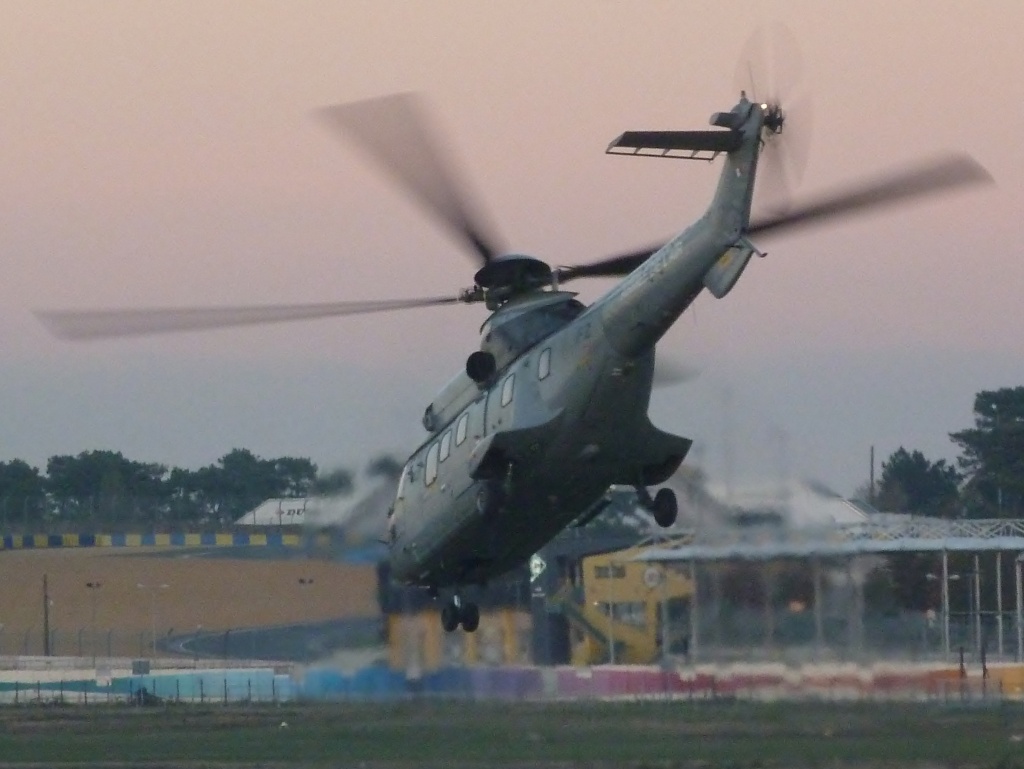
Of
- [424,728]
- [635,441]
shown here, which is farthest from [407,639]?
[635,441]

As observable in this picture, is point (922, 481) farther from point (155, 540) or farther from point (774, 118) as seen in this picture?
point (774, 118)

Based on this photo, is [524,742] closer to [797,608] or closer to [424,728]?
[424,728]

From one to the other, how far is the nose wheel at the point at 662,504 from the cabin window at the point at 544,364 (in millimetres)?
2403

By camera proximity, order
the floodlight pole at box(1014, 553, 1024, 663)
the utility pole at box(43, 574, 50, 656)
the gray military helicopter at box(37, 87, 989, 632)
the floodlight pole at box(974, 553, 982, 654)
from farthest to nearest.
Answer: the utility pole at box(43, 574, 50, 656) → the floodlight pole at box(1014, 553, 1024, 663) → the floodlight pole at box(974, 553, 982, 654) → the gray military helicopter at box(37, 87, 989, 632)

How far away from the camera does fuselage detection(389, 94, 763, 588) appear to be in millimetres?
24312

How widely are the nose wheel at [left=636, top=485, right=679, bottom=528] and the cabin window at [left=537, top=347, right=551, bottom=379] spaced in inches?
94.6

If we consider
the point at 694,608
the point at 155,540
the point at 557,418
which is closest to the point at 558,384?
the point at 557,418

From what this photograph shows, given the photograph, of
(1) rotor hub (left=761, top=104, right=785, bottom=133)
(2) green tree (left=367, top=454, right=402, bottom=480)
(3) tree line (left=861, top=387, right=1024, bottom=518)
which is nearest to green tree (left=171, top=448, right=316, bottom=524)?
(3) tree line (left=861, top=387, right=1024, bottom=518)

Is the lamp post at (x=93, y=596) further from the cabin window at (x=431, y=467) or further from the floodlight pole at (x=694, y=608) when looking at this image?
the cabin window at (x=431, y=467)

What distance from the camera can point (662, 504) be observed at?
2777 centimetres

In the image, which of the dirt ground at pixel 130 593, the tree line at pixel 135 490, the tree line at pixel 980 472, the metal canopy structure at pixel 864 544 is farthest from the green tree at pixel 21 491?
the metal canopy structure at pixel 864 544

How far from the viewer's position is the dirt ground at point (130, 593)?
6512 centimetres

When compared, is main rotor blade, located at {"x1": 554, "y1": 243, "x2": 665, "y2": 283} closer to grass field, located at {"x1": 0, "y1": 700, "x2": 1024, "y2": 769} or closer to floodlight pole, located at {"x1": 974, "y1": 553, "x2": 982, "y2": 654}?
grass field, located at {"x1": 0, "y1": 700, "x2": 1024, "y2": 769}

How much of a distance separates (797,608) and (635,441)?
12.4 m
